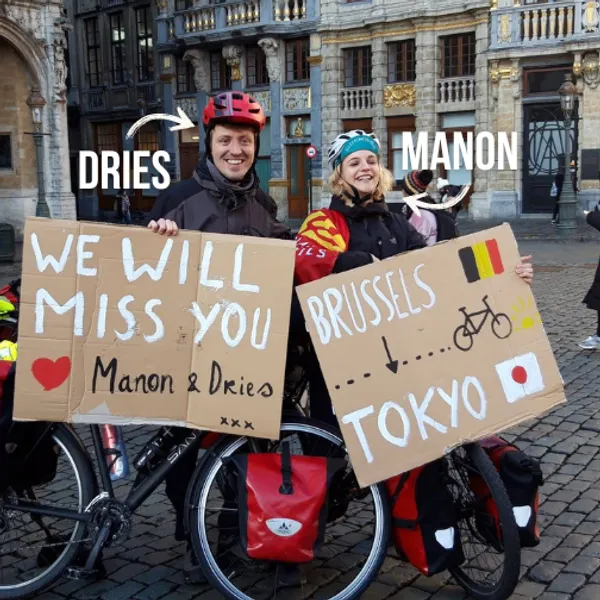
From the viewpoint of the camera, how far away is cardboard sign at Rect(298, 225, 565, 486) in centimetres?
322

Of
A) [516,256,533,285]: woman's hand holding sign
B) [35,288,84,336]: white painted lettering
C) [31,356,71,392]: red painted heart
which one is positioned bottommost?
[31,356,71,392]: red painted heart

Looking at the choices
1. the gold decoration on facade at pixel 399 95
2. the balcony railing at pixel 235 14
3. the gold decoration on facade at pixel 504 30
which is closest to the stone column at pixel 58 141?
the balcony railing at pixel 235 14

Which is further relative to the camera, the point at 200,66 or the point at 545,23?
the point at 200,66

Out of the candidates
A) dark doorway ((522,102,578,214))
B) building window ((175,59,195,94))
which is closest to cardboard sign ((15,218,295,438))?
dark doorway ((522,102,578,214))

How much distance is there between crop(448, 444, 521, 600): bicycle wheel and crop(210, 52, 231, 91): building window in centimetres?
3230

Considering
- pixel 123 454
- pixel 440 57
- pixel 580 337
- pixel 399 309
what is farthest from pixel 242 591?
pixel 440 57

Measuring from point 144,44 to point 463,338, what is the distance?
1420 inches

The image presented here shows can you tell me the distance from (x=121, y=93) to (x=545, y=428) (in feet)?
114

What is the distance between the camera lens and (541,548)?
13.0 feet

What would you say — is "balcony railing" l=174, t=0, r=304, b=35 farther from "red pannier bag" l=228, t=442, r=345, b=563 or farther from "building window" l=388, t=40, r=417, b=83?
"red pannier bag" l=228, t=442, r=345, b=563

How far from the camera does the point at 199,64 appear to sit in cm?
3441

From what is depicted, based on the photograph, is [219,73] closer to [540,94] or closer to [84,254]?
[540,94]

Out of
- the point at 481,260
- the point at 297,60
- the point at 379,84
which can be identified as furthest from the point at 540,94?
the point at 481,260

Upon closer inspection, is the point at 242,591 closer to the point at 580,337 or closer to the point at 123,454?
the point at 123,454
